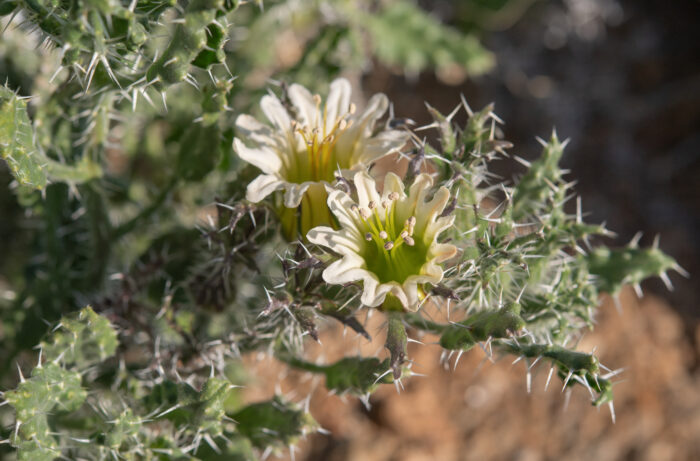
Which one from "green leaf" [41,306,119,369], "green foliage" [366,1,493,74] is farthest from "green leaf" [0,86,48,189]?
"green foliage" [366,1,493,74]

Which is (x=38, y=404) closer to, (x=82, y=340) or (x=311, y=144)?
(x=82, y=340)

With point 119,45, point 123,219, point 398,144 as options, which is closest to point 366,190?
point 398,144

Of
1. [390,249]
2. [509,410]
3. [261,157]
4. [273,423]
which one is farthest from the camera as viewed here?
[509,410]

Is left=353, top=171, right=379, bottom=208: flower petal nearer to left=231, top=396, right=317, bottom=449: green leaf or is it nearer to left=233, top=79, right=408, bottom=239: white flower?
left=233, top=79, right=408, bottom=239: white flower

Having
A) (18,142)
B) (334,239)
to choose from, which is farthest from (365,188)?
(18,142)

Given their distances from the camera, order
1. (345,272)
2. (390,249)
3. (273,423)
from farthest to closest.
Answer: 1. (273,423)
2. (390,249)
3. (345,272)

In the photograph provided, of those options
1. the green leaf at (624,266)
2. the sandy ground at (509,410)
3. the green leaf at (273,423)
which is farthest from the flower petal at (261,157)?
the sandy ground at (509,410)

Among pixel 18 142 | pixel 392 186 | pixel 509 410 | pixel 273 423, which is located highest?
pixel 18 142
